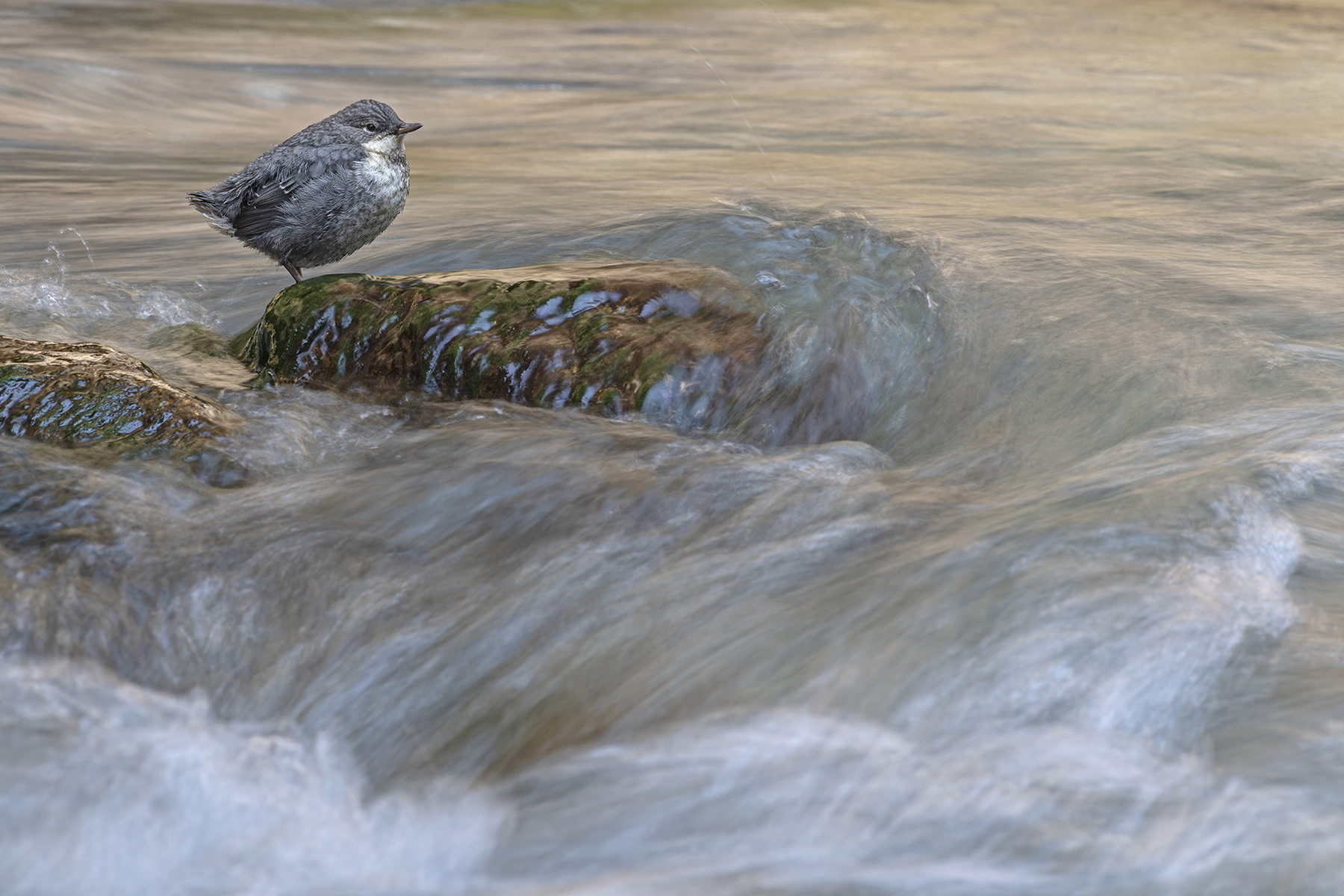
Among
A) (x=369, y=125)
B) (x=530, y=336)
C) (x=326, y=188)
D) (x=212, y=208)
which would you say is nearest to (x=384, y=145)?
(x=369, y=125)

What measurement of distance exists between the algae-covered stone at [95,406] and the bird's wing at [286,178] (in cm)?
68

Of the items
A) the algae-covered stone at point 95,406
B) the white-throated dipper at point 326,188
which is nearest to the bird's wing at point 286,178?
the white-throated dipper at point 326,188

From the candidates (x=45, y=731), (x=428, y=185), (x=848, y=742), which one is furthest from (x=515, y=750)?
(x=428, y=185)

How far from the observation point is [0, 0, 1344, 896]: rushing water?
205 centimetres

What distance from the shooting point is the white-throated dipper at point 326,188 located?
368 cm

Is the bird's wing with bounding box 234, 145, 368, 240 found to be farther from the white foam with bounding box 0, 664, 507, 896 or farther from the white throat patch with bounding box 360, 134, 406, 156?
the white foam with bounding box 0, 664, 507, 896

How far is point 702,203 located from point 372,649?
2960mm

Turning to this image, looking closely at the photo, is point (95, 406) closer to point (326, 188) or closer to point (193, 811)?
point (326, 188)

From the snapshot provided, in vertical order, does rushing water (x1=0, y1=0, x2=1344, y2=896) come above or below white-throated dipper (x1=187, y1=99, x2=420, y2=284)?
below

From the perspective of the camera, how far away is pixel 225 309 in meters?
4.84

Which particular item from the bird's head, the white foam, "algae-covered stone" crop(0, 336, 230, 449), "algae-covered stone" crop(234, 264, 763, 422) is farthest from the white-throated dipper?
the white foam

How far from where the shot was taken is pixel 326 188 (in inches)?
145

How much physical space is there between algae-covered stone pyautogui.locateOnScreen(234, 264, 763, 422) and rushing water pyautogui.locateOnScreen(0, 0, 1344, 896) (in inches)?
4.4

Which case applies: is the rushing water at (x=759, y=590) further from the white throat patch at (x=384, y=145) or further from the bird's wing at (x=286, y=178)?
the white throat patch at (x=384, y=145)
